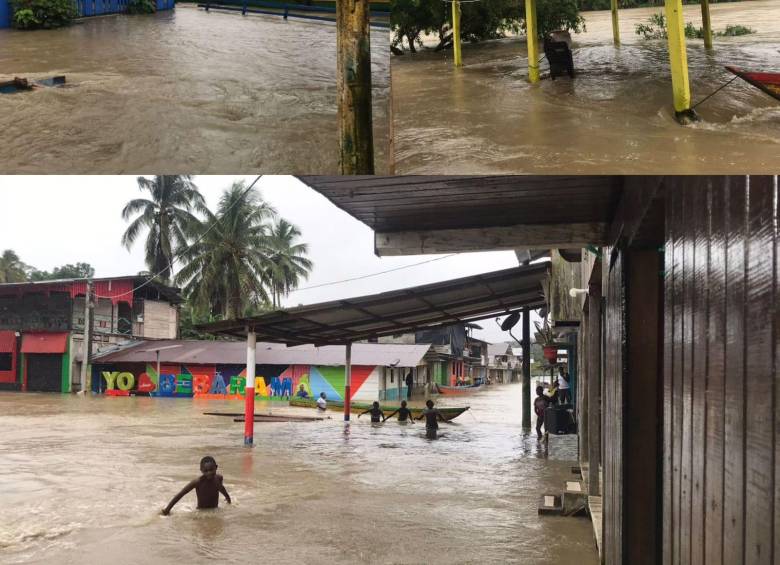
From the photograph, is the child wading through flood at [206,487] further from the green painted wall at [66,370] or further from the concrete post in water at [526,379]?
the green painted wall at [66,370]

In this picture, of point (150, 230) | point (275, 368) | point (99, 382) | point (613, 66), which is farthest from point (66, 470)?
point (150, 230)

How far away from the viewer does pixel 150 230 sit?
33625 mm

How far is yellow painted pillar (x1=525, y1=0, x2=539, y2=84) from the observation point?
46.4 ft

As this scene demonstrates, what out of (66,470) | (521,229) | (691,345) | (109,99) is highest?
(109,99)

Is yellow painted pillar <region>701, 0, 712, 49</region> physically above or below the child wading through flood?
above

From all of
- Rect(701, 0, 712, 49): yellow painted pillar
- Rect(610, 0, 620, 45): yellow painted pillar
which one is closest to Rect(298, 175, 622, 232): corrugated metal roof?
Rect(701, 0, 712, 49): yellow painted pillar

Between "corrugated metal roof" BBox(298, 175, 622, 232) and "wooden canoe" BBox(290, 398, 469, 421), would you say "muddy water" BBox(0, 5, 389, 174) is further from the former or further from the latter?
"wooden canoe" BBox(290, 398, 469, 421)

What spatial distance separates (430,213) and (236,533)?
419 centimetres

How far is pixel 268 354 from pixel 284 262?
1026 centimetres

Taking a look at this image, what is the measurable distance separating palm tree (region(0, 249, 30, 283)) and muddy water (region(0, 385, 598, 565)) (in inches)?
1183

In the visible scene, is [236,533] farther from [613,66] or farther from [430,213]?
[613,66]

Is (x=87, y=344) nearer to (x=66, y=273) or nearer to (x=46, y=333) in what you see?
(x=46, y=333)

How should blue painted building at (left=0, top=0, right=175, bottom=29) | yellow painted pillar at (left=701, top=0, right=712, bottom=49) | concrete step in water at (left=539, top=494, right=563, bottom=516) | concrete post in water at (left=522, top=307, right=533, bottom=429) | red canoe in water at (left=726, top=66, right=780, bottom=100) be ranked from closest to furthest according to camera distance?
concrete step in water at (left=539, top=494, right=563, bottom=516)
red canoe in water at (left=726, top=66, right=780, bottom=100)
yellow painted pillar at (left=701, top=0, right=712, bottom=49)
concrete post in water at (left=522, top=307, right=533, bottom=429)
blue painted building at (left=0, top=0, right=175, bottom=29)

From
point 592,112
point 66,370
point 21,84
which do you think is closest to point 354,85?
point 592,112
